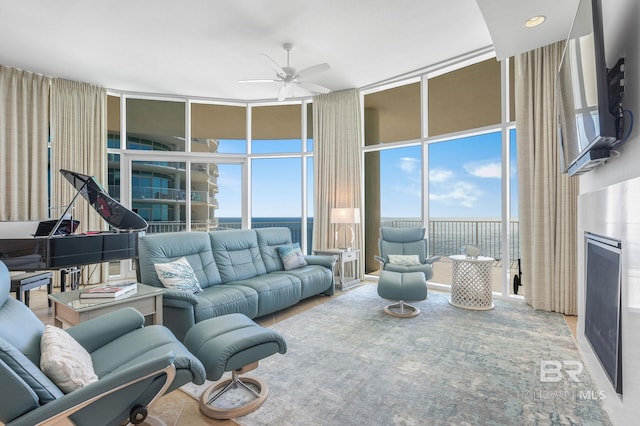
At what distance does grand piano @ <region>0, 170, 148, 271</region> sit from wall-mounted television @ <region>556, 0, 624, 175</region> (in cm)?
377

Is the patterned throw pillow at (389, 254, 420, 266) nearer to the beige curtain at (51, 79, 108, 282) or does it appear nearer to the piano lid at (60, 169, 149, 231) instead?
the piano lid at (60, 169, 149, 231)

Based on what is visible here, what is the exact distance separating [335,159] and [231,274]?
109 inches

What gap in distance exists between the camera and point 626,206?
1509 mm

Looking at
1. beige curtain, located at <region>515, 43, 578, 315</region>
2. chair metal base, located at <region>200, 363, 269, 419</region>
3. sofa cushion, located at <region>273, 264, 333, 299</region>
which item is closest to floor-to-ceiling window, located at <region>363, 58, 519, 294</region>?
beige curtain, located at <region>515, 43, 578, 315</region>

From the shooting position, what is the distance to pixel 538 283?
3.59 m

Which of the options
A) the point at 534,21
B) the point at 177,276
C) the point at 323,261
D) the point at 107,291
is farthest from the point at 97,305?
the point at 534,21

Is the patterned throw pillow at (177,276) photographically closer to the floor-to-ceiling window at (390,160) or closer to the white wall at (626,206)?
the white wall at (626,206)

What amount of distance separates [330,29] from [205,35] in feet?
4.68

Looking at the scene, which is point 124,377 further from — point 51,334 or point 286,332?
point 286,332

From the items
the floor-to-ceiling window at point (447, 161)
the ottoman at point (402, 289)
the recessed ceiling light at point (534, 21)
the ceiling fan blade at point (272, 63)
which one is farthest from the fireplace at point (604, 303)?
the ceiling fan blade at point (272, 63)

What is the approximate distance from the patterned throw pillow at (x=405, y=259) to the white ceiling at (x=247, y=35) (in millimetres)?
2596

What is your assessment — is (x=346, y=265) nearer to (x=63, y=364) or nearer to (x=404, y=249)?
(x=404, y=249)

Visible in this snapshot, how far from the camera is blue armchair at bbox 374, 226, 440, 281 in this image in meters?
4.10

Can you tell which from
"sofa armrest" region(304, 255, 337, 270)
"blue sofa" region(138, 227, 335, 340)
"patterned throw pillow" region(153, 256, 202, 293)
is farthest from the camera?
"sofa armrest" region(304, 255, 337, 270)
